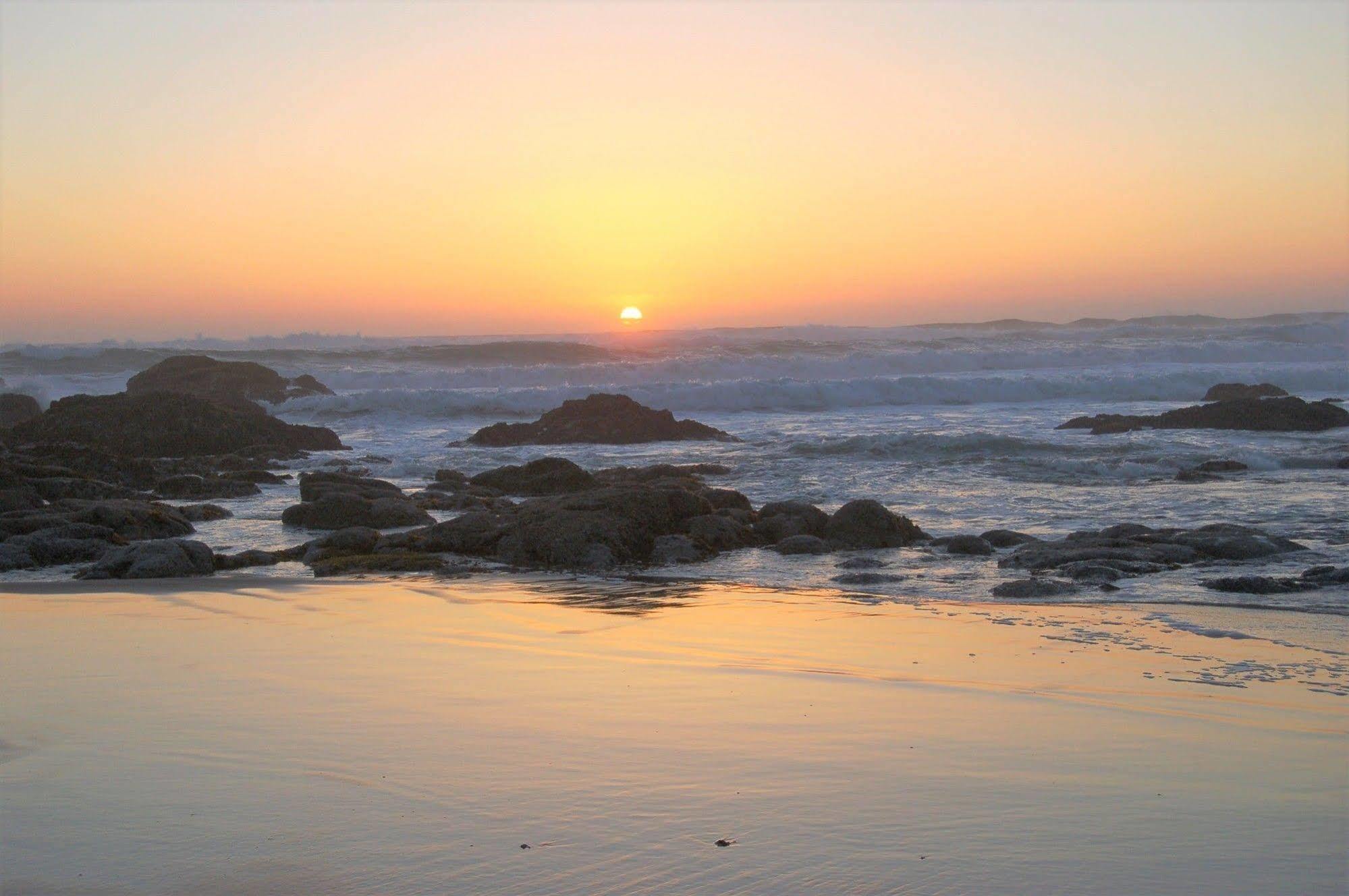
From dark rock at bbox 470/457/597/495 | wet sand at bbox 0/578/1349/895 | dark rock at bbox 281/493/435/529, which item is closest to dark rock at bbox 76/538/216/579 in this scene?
wet sand at bbox 0/578/1349/895

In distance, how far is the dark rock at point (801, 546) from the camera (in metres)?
10.4

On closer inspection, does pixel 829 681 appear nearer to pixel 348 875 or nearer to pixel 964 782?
pixel 964 782

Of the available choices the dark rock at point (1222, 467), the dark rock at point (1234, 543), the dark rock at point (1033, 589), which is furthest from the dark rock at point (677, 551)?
the dark rock at point (1222, 467)

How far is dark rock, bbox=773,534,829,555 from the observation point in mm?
10398

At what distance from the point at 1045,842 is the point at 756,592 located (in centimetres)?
519

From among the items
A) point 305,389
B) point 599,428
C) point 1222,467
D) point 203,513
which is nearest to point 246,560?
point 203,513

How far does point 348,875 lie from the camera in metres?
3.14

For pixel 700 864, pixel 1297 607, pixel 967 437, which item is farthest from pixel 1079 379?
pixel 700 864

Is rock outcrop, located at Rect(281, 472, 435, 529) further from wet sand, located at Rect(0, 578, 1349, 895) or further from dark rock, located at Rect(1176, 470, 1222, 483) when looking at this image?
dark rock, located at Rect(1176, 470, 1222, 483)

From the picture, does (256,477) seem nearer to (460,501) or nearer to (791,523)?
(460,501)

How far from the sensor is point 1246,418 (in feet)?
67.4

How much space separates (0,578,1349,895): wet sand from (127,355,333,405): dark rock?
24.9 m

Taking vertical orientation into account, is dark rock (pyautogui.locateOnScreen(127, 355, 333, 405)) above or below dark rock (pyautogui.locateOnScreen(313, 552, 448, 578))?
above

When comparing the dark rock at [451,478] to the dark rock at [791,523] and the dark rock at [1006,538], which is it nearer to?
the dark rock at [791,523]
